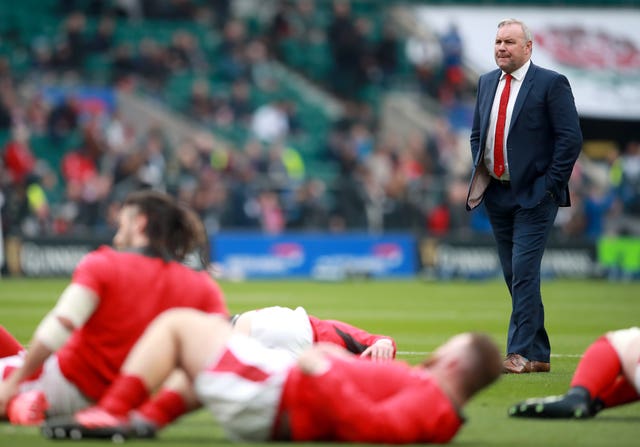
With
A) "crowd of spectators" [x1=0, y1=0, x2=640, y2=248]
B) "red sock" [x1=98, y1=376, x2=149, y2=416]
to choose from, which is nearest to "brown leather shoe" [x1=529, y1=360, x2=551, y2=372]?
"red sock" [x1=98, y1=376, x2=149, y2=416]

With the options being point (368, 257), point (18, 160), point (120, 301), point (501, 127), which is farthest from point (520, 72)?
point (18, 160)

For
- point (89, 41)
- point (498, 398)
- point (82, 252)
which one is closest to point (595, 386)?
point (498, 398)

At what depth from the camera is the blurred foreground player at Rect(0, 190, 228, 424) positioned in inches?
264

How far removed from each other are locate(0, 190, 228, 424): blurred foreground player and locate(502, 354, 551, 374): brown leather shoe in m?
4.04

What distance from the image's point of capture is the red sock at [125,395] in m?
6.40

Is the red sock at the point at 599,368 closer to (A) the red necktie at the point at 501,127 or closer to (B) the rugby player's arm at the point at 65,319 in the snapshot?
(B) the rugby player's arm at the point at 65,319

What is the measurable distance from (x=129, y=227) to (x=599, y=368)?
2625mm

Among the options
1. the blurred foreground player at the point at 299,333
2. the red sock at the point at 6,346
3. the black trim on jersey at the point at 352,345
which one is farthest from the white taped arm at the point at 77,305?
the black trim on jersey at the point at 352,345

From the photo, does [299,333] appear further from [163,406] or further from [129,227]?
[163,406]

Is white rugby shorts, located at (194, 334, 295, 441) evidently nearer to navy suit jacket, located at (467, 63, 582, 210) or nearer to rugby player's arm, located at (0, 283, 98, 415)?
rugby player's arm, located at (0, 283, 98, 415)

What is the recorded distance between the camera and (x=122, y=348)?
693cm

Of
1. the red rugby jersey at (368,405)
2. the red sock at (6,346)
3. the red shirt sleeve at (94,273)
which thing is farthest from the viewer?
the red sock at (6,346)

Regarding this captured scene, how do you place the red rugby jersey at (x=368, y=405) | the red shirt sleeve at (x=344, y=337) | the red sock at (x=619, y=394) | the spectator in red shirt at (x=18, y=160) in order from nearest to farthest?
the red rugby jersey at (x=368, y=405), the red sock at (x=619, y=394), the red shirt sleeve at (x=344, y=337), the spectator in red shirt at (x=18, y=160)

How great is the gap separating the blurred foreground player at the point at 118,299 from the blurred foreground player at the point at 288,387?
358 mm
